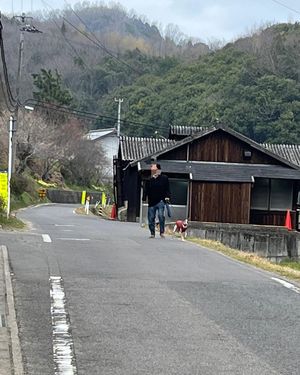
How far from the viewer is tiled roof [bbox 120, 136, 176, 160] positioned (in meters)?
38.1

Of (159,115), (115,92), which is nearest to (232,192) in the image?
(159,115)

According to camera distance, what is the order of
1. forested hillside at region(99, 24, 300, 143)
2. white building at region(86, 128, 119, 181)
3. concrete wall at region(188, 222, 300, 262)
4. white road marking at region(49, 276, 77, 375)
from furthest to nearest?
white building at region(86, 128, 119, 181)
forested hillside at region(99, 24, 300, 143)
concrete wall at region(188, 222, 300, 262)
white road marking at region(49, 276, 77, 375)

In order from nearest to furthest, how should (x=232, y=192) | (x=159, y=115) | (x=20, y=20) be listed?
(x=232, y=192) < (x=20, y=20) < (x=159, y=115)

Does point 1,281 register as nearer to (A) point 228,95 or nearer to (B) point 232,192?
(B) point 232,192

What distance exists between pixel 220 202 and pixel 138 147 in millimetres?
7459

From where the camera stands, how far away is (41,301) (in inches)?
320

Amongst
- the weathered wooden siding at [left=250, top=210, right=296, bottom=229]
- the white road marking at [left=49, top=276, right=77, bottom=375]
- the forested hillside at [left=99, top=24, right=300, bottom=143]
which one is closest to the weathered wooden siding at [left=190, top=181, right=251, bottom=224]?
the weathered wooden siding at [left=250, top=210, right=296, bottom=229]

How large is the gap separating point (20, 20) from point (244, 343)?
41.9 m

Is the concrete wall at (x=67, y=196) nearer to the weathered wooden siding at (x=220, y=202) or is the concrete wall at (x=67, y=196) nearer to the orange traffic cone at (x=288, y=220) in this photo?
the weathered wooden siding at (x=220, y=202)

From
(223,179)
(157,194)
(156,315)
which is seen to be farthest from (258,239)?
(156,315)

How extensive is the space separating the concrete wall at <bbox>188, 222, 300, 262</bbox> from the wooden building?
466 centimetres

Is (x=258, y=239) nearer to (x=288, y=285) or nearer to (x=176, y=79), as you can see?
(x=288, y=285)

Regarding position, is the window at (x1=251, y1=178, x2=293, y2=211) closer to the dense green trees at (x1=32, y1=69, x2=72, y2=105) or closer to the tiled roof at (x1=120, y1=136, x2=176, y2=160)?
the tiled roof at (x1=120, y1=136, x2=176, y2=160)

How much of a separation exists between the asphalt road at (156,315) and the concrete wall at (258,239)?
14.7 meters
